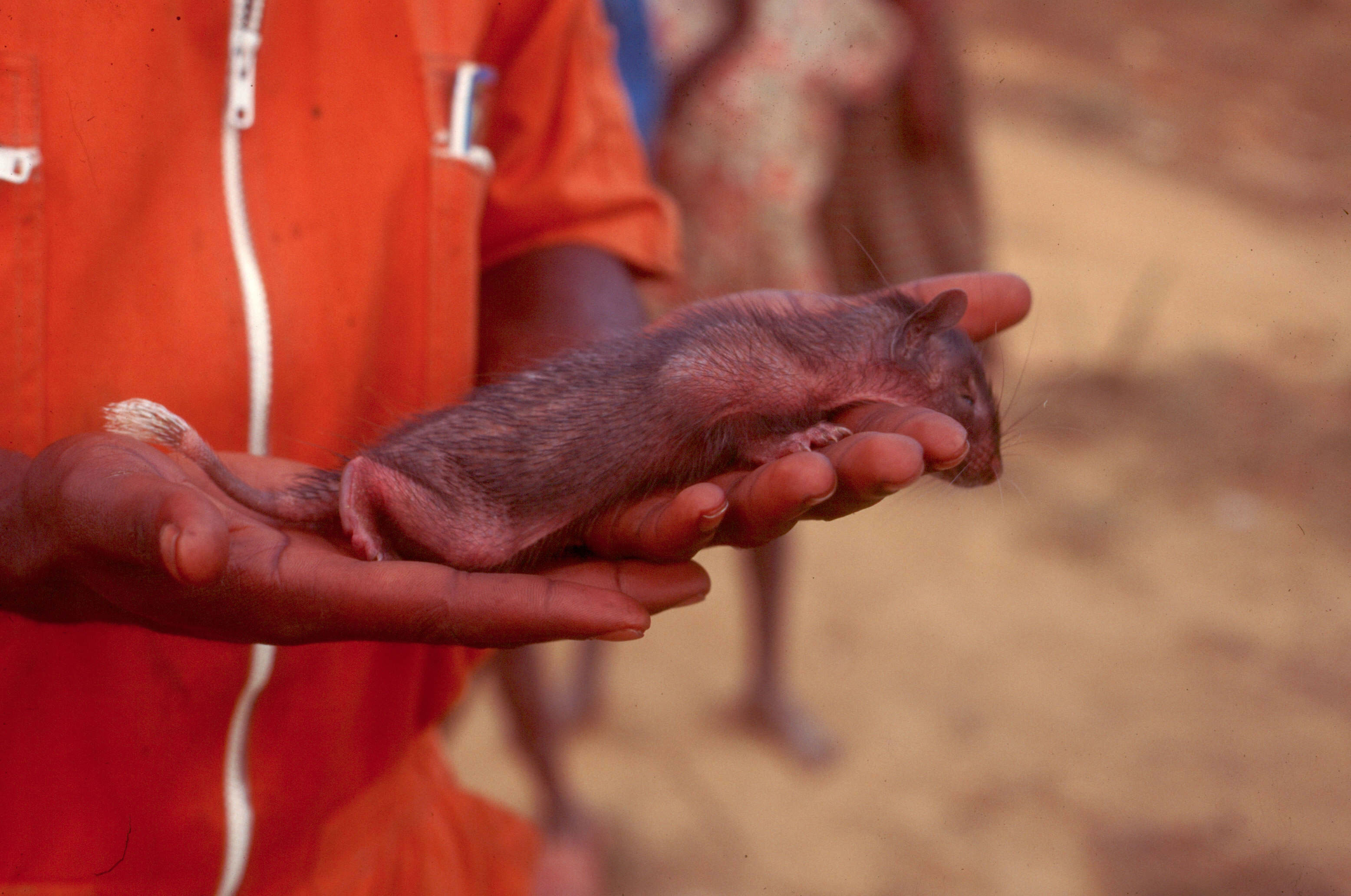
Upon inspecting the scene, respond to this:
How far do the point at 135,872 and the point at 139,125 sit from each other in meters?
1.18

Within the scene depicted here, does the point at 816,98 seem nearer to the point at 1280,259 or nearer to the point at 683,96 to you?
the point at 683,96

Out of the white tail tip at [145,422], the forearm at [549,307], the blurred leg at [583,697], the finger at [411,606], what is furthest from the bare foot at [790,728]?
the white tail tip at [145,422]

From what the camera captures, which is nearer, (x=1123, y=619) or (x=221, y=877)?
(x=221, y=877)

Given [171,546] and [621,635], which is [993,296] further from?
[171,546]

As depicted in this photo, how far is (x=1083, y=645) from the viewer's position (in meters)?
5.30

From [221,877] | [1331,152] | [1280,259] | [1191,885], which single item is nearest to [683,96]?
[221,877]

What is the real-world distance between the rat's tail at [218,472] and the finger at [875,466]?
0.85 metres

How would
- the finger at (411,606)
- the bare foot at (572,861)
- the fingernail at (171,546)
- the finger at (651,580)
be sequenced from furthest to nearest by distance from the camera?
the bare foot at (572,861), the finger at (651,580), the finger at (411,606), the fingernail at (171,546)

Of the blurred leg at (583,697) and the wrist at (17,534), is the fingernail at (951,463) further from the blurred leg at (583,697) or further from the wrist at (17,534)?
the blurred leg at (583,697)

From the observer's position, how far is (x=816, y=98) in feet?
13.5

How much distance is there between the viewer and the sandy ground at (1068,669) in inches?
167

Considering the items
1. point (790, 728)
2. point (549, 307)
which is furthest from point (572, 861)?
point (549, 307)

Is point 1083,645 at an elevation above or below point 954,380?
below

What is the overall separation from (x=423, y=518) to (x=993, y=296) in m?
1.24
